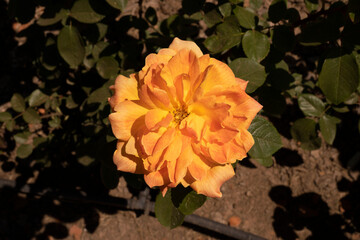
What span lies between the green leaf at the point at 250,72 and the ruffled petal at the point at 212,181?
443 millimetres

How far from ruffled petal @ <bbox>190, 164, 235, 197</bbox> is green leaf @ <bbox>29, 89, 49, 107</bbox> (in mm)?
1557

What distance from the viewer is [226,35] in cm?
147

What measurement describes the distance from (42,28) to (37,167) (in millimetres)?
1472

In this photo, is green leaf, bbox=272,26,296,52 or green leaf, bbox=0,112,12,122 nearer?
green leaf, bbox=272,26,296,52

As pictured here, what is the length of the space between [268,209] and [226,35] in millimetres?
1872

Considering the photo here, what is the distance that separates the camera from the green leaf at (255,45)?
1.40 metres

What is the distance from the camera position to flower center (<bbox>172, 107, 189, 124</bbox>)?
1235 millimetres

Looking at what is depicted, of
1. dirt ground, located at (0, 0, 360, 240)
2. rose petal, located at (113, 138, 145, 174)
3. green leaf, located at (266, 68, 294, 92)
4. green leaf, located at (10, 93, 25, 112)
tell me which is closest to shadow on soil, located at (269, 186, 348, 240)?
dirt ground, located at (0, 0, 360, 240)

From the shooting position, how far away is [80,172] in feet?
9.24

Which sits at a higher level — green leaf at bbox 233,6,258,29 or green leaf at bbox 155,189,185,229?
green leaf at bbox 233,6,258,29

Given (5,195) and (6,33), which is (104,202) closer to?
(5,195)

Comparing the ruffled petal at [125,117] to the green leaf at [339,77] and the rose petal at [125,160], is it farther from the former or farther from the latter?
the green leaf at [339,77]

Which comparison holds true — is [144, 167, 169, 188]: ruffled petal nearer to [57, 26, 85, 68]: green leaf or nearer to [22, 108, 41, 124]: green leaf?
[57, 26, 85, 68]: green leaf

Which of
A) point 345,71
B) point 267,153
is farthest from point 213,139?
point 345,71
